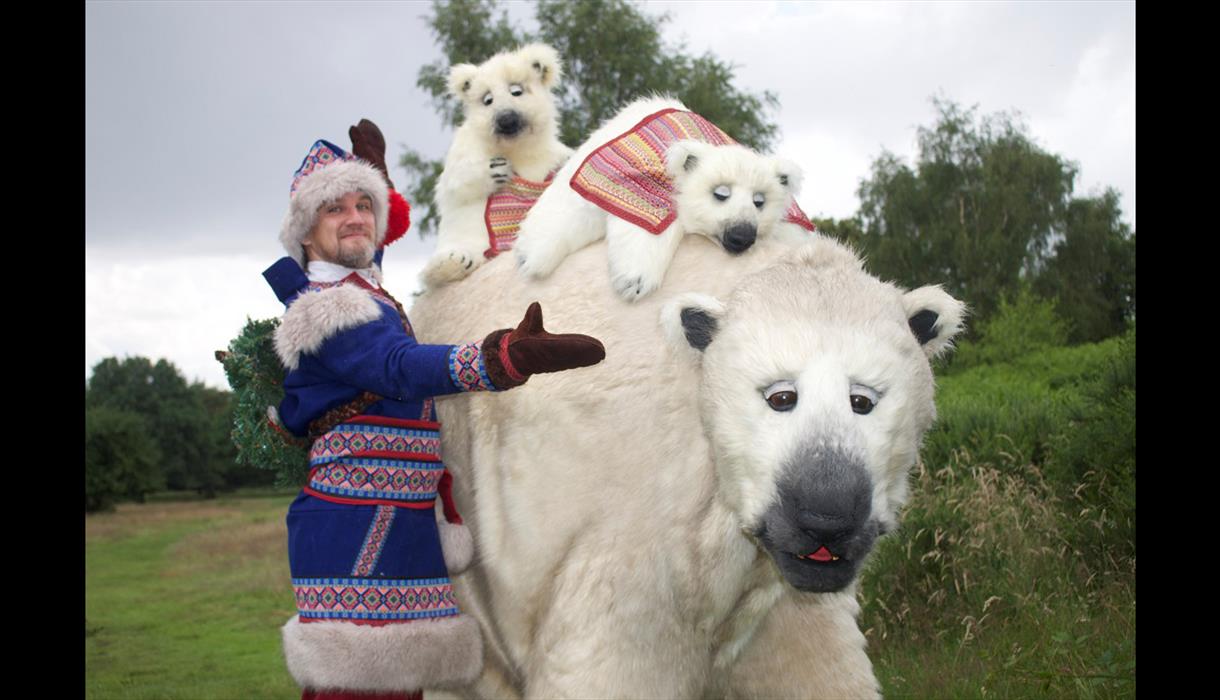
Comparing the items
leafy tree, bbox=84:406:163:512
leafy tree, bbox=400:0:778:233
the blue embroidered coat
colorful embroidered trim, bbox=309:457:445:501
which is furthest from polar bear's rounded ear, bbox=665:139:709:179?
leafy tree, bbox=84:406:163:512

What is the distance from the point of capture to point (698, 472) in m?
3.14

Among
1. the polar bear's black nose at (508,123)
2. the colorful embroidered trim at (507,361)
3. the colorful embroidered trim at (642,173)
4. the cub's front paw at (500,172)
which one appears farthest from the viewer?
the polar bear's black nose at (508,123)

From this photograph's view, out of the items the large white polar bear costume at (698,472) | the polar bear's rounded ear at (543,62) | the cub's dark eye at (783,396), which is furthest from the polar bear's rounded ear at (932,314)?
the polar bear's rounded ear at (543,62)

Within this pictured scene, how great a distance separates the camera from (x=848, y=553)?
2574 millimetres

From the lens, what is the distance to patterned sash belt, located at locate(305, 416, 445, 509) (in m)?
3.55

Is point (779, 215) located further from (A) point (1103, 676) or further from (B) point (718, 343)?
(A) point (1103, 676)

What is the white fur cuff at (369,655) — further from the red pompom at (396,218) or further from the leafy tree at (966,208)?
the leafy tree at (966,208)

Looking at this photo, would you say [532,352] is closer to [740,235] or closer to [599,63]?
[740,235]

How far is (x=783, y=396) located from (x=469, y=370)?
0.96 metres

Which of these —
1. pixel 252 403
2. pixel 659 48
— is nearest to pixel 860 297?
pixel 252 403

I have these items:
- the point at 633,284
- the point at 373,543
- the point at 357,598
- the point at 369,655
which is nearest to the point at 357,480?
the point at 373,543

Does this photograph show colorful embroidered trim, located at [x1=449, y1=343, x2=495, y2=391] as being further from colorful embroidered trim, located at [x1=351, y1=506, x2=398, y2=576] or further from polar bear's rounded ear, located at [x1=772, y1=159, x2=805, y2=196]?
polar bear's rounded ear, located at [x1=772, y1=159, x2=805, y2=196]

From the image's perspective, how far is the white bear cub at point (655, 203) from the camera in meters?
3.50

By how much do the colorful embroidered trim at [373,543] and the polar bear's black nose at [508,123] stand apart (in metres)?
2.76
